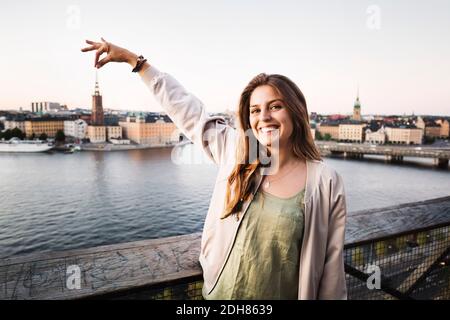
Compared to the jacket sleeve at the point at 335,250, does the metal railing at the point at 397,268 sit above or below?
below

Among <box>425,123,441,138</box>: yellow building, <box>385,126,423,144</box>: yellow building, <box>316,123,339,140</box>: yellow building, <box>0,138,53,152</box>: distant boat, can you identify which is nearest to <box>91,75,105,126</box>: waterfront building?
<box>0,138,53,152</box>: distant boat

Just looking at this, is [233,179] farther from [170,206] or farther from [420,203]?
[170,206]

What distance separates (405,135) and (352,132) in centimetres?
635

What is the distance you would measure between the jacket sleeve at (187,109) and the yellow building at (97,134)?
45.3 meters

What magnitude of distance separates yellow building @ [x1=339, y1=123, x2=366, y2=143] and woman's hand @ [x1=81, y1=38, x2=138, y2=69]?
156 feet

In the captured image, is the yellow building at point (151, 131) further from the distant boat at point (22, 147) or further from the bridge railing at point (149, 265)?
the bridge railing at point (149, 265)

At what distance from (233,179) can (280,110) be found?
0.19 m

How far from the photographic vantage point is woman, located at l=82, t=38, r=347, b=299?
738mm

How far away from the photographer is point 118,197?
17.2 meters

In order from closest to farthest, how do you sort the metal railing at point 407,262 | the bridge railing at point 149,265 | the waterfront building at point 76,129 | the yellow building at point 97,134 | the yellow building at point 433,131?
the bridge railing at point 149,265, the metal railing at point 407,262, the yellow building at point 97,134, the waterfront building at point 76,129, the yellow building at point 433,131

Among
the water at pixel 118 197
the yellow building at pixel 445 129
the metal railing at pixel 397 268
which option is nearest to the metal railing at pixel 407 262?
the metal railing at pixel 397 268

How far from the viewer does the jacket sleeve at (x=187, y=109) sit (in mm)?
843

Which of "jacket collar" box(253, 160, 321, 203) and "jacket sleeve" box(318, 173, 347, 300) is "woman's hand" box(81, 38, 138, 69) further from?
"jacket sleeve" box(318, 173, 347, 300)
